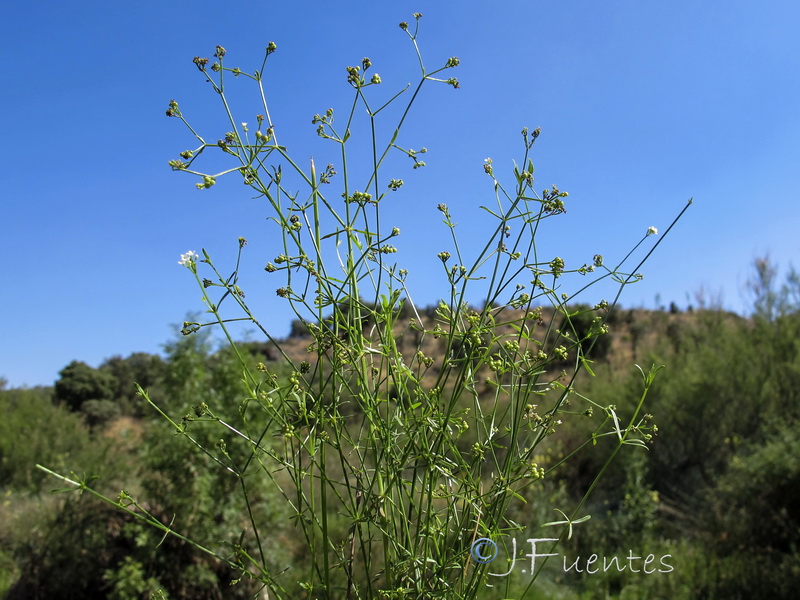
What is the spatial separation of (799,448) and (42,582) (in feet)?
21.9

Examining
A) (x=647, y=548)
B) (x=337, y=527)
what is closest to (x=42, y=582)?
(x=337, y=527)

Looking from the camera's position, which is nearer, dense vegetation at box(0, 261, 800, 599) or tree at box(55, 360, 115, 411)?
dense vegetation at box(0, 261, 800, 599)

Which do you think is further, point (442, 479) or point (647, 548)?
point (647, 548)

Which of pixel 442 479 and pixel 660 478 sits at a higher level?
pixel 442 479

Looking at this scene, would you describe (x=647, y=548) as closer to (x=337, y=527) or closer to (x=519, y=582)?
(x=519, y=582)

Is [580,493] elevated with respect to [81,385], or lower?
lower

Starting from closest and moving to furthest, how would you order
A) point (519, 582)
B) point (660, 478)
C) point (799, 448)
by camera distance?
point (519, 582), point (799, 448), point (660, 478)

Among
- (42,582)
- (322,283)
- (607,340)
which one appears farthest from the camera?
(607,340)

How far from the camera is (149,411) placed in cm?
491

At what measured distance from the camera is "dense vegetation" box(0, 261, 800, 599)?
4617mm

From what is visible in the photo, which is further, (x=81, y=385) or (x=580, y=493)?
(x=81, y=385)

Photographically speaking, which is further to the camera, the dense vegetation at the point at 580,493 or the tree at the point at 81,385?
the tree at the point at 81,385

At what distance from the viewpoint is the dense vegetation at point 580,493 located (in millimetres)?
4617

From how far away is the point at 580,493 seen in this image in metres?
9.07
